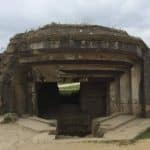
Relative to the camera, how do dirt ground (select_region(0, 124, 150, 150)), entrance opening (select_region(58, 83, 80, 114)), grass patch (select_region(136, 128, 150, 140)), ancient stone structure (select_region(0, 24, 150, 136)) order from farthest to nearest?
1. entrance opening (select_region(58, 83, 80, 114))
2. ancient stone structure (select_region(0, 24, 150, 136))
3. grass patch (select_region(136, 128, 150, 140))
4. dirt ground (select_region(0, 124, 150, 150))

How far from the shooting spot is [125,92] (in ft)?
53.3

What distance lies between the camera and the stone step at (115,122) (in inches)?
508

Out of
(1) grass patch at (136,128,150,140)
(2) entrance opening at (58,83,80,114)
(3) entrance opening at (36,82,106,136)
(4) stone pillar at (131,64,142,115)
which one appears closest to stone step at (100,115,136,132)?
(4) stone pillar at (131,64,142,115)

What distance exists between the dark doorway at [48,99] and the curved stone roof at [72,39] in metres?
2.74

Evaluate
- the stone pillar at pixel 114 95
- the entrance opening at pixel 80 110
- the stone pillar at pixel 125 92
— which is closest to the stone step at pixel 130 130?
the stone pillar at pixel 125 92

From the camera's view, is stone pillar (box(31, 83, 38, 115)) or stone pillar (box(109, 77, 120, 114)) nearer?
stone pillar (box(31, 83, 38, 115))

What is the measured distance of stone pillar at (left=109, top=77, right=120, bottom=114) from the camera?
1611 cm

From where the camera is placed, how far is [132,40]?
50.3 feet

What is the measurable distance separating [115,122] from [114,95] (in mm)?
2493

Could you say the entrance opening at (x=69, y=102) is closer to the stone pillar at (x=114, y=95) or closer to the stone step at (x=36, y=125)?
the stone pillar at (x=114, y=95)

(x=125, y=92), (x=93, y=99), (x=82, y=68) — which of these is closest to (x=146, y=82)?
(x=125, y=92)

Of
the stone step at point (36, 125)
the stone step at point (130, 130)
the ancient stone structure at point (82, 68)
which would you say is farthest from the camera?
the ancient stone structure at point (82, 68)

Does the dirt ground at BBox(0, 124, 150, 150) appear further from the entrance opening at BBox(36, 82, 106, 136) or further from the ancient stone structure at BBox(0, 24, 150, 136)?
the entrance opening at BBox(36, 82, 106, 136)

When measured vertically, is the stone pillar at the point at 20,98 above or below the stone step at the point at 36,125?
above
